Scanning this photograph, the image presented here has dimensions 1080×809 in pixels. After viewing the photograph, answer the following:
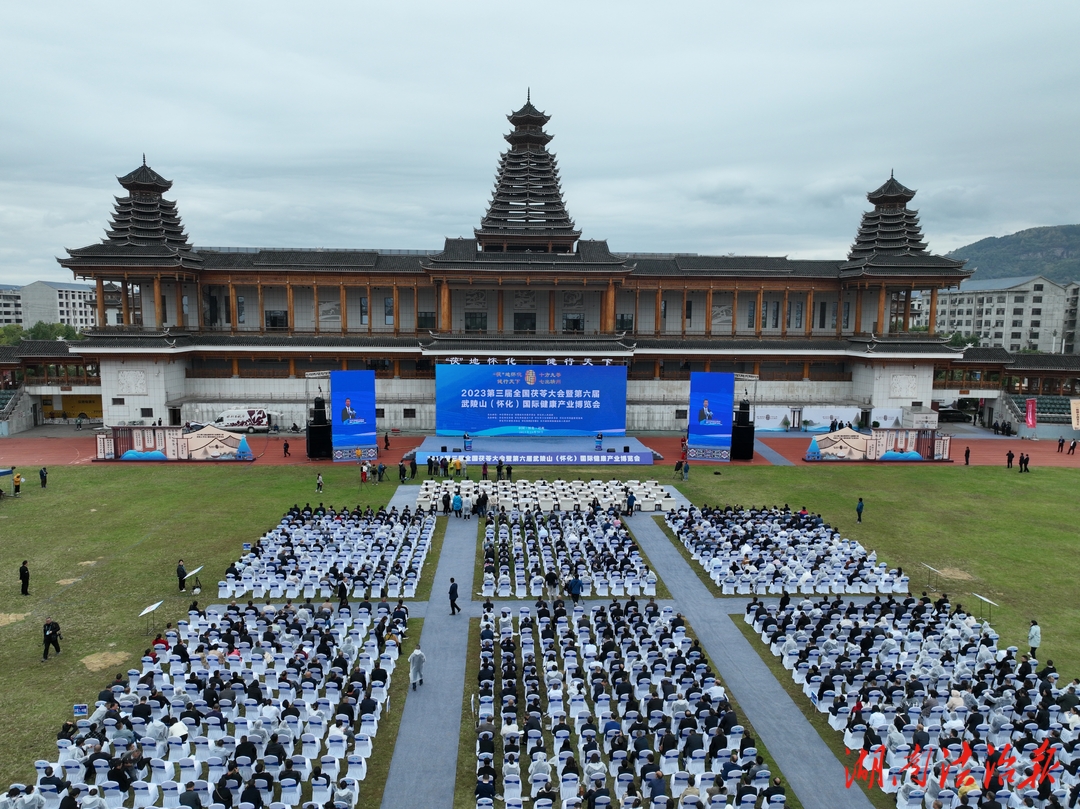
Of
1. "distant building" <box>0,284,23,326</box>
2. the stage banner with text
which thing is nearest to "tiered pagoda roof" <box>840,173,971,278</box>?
the stage banner with text

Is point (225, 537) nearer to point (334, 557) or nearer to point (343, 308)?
point (334, 557)

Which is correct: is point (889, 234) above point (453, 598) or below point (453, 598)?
above

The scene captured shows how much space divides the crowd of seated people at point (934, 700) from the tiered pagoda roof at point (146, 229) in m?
49.3

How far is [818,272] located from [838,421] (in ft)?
44.9

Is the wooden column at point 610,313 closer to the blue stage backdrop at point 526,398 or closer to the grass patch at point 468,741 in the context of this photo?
the blue stage backdrop at point 526,398

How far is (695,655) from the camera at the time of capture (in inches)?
647

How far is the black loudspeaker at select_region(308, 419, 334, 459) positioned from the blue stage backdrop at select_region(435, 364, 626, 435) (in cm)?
794

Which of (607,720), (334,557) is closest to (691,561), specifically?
(607,720)

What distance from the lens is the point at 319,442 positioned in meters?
42.7

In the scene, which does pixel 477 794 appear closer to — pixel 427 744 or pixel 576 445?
pixel 427 744

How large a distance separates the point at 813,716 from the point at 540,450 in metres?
29.4

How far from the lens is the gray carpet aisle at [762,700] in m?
13.2

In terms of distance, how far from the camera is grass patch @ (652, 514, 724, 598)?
2289 centimetres

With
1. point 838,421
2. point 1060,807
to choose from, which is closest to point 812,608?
point 1060,807
